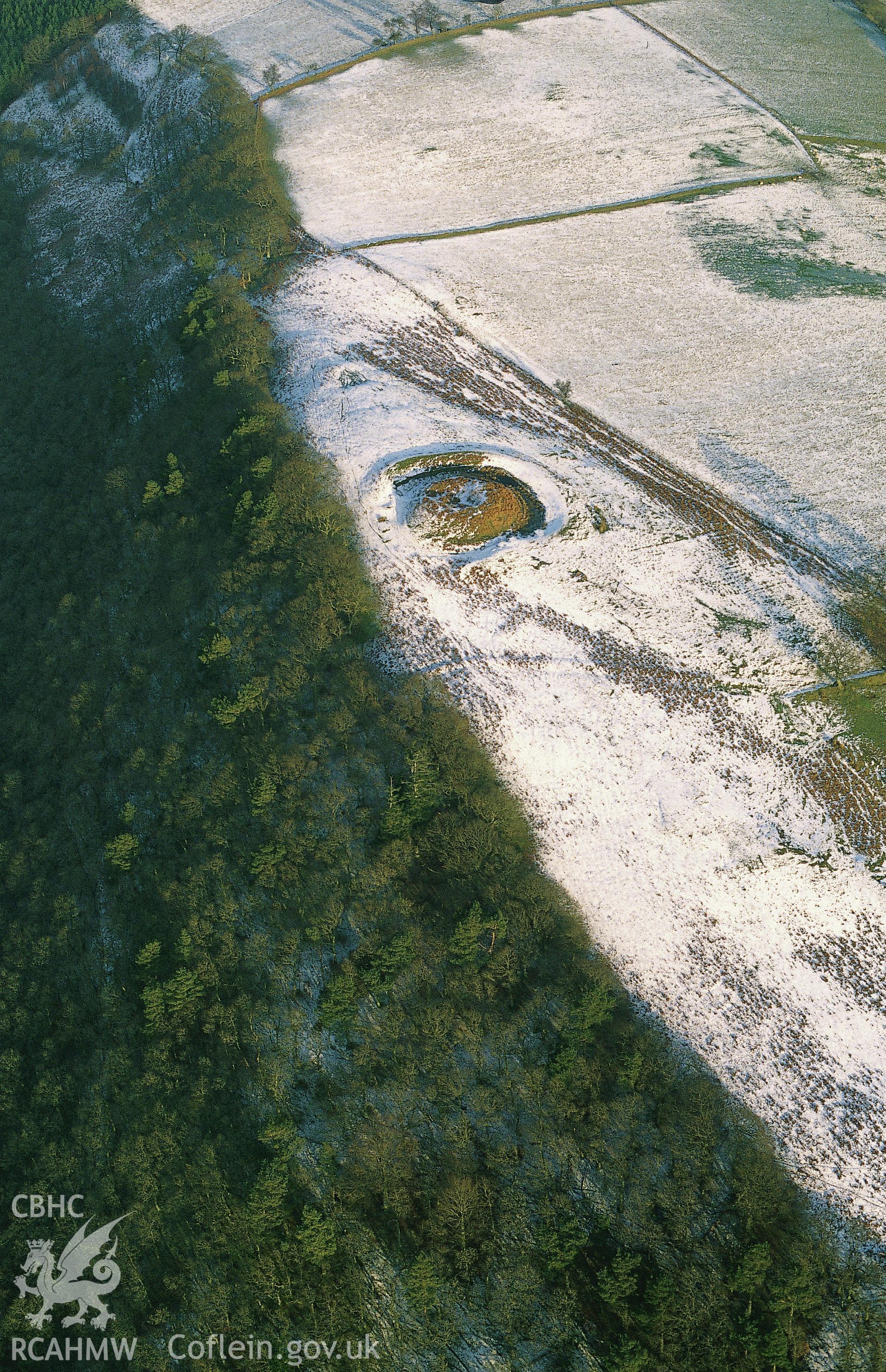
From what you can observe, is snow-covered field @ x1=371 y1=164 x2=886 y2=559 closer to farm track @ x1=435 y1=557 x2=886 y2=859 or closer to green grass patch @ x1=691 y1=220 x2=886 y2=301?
green grass patch @ x1=691 y1=220 x2=886 y2=301

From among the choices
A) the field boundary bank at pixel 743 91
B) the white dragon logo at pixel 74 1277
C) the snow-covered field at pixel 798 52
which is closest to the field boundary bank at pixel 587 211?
the field boundary bank at pixel 743 91

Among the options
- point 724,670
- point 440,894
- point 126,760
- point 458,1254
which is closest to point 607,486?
point 724,670

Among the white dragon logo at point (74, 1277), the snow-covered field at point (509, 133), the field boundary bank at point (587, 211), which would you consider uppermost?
the snow-covered field at point (509, 133)

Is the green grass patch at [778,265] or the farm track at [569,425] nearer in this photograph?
the farm track at [569,425]

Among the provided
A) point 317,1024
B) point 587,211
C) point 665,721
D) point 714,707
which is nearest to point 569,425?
point 714,707

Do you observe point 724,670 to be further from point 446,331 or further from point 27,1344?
point 27,1344

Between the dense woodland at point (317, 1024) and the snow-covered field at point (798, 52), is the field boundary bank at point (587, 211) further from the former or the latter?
the dense woodland at point (317, 1024)

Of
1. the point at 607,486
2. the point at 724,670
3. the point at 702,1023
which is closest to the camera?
the point at 702,1023
